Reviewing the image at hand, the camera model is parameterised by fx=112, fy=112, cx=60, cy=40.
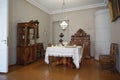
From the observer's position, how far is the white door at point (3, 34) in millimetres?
3648

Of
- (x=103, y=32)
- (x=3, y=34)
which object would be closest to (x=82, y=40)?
(x=103, y=32)

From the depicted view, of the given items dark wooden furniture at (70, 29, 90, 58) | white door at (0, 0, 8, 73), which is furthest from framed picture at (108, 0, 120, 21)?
white door at (0, 0, 8, 73)

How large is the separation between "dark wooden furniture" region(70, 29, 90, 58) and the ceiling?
1.52 m

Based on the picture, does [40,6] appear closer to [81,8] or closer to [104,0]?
[81,8]

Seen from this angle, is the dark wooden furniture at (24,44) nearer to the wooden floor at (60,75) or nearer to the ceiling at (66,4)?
the wooden floor at (60,75)

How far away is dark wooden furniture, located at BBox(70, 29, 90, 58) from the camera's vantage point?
6.31 meters

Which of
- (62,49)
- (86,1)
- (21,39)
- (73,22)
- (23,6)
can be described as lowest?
(62,49)

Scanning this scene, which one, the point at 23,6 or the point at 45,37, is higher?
the point at 23,6

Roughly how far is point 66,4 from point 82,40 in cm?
229

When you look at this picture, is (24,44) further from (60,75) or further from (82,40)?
(82,40)

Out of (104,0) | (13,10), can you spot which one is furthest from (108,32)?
(13,10)

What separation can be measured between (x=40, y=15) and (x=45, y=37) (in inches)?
58.7

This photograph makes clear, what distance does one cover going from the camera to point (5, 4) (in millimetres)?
3664

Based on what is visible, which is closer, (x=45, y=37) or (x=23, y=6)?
(x=23, y=6)
